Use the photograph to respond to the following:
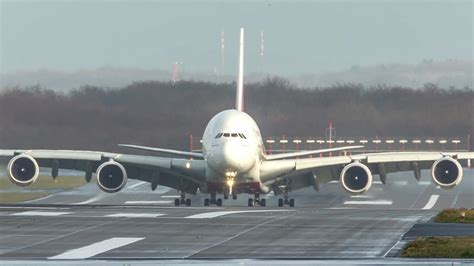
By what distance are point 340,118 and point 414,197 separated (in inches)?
207

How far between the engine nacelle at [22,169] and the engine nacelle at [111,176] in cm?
267

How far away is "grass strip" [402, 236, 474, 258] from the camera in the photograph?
2807 cm

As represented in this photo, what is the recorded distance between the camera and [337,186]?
69.1 m

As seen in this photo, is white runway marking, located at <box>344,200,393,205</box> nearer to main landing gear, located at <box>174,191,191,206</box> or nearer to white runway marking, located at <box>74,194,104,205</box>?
main landing gear, located at <box>174,191,191,206</box>

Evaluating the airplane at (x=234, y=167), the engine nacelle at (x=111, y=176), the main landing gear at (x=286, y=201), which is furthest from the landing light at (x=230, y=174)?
the engine nacelle at (x=111, y=176)

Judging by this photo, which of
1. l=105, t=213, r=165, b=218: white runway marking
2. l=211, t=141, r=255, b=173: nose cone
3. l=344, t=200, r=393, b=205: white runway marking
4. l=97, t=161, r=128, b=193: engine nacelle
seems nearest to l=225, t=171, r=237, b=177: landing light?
l=211, t=141, r=255, b=173: nose cone

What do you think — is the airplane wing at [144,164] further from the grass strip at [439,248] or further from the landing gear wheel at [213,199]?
the grass strip at [439,248]

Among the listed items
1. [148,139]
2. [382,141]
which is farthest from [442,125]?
[148,139]

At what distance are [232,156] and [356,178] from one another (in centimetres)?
600

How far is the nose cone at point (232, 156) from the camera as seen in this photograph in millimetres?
52938

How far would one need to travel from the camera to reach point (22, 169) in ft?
183

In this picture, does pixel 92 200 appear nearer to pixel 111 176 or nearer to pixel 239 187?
pixel 111 176

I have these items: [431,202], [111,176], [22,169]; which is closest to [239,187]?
[111,176]

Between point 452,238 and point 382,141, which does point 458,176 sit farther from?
point 452,238
